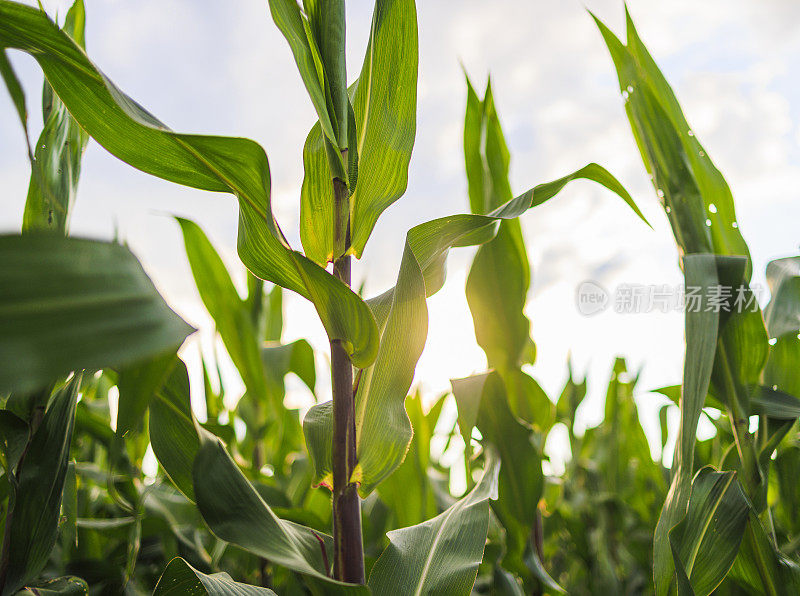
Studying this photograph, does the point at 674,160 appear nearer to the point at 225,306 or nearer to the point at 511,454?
the point at 511,454

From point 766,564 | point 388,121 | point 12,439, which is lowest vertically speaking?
point 766,564

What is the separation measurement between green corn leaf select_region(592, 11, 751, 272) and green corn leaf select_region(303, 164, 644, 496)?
0.16 meters

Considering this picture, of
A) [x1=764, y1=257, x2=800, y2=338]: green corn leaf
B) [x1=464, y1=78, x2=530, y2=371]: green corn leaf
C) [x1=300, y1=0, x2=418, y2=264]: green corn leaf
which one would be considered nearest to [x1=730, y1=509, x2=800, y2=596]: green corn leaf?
[x1=764, y1=257, x2=800, y2=338]: green corn leaf


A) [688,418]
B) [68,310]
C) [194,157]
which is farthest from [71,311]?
[688,418]

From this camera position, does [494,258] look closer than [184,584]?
No

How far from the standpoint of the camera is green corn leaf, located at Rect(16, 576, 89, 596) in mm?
359

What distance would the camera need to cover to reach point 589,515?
1214 mm

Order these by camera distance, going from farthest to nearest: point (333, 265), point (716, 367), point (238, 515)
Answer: point (716, 367)
point (333, 265)
point (238, 515)

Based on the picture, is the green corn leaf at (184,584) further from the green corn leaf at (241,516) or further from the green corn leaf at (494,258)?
the green corn leaf at (494,258)

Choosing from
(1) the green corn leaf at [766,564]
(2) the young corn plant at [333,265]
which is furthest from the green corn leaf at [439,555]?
(1) the green corn leaf at [766,564]

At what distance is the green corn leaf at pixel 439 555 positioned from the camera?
0.35 m

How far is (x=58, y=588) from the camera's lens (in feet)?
1.23

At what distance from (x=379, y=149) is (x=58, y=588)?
0.41 meters

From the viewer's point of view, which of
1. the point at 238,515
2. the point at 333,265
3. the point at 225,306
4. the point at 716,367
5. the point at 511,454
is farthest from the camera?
the point at 225,306
